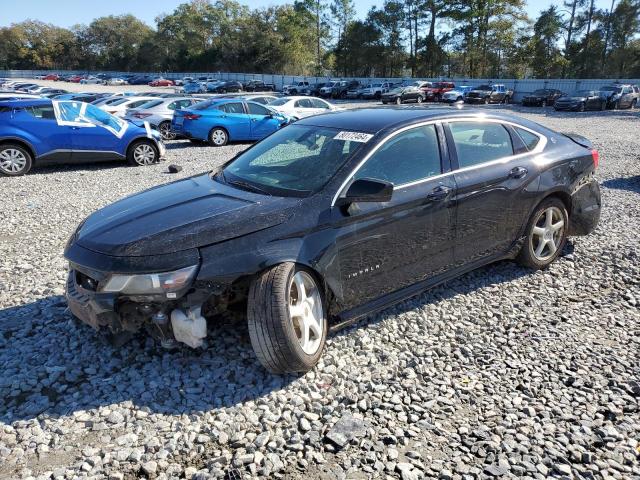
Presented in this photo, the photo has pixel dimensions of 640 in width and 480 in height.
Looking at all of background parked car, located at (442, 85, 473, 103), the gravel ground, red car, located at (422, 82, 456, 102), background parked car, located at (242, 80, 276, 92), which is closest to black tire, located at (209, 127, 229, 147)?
the gravel ground

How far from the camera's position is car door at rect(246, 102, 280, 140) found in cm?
1517

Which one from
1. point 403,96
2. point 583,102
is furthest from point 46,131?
point 403,96

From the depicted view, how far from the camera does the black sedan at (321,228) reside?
299 centimetres

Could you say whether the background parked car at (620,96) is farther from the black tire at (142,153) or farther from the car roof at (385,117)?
the car roof at (385,117)

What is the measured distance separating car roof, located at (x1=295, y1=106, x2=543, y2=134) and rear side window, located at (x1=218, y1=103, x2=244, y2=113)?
10985mm

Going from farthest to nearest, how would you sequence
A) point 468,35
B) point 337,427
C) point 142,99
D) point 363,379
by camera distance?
point 468,35
point 142,99
point 363,379
point 337,427

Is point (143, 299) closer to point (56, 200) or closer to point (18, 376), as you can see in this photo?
point (18, 376)

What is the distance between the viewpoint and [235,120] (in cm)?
1488

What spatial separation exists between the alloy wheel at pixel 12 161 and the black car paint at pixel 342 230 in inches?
311

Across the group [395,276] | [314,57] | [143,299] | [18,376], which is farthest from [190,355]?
[314,57]

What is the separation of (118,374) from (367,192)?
2.00m

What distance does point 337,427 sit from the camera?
278cm

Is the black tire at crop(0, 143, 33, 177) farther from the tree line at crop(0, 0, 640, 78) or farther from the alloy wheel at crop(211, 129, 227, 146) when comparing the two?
the tree line at crop(0, 0, 640, 78)

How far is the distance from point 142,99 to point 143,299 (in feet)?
56.2
